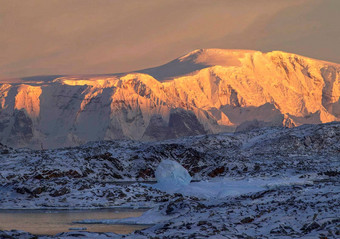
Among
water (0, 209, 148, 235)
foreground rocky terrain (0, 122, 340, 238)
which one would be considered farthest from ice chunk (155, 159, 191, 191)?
water (0, 209, 148, 235)

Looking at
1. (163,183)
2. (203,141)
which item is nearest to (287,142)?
(203,141)

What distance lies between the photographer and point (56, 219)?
54500 millimetres

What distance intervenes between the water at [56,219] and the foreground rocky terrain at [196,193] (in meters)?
3.36

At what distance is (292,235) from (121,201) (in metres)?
36.0

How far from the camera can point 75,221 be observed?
171 ft

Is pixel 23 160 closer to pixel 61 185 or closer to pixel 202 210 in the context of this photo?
pixel 61 185

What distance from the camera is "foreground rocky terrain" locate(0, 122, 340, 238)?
35094 millimetres

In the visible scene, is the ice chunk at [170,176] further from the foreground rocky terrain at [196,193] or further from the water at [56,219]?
the water at [56,219]

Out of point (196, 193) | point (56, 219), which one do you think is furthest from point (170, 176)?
point (56, 219)

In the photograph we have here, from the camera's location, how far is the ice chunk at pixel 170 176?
76438 mm

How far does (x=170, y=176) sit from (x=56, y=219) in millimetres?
26006

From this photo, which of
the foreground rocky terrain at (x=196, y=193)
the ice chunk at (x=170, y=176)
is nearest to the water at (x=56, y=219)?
the foreground rocky terrain at (x=196, y=193)

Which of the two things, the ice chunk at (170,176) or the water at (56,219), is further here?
the ice chunk at (170,176)

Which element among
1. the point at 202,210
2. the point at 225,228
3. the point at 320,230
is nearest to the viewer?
the point at 320,230
